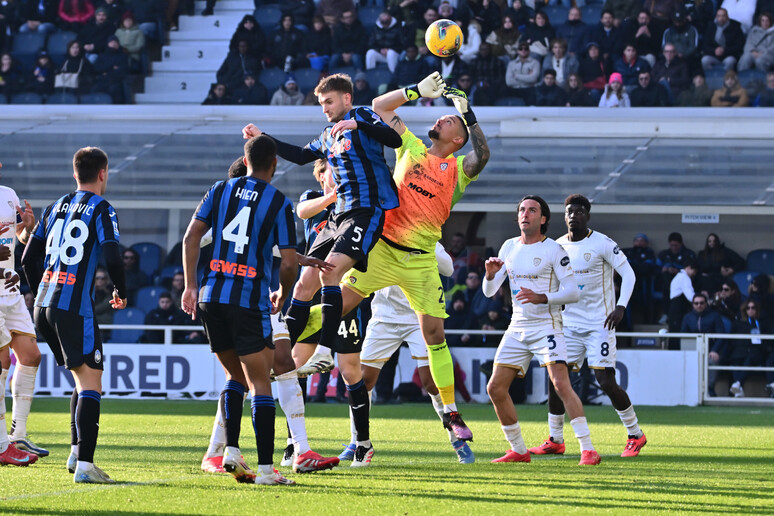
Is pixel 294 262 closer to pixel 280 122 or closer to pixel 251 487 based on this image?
pixel 251 487

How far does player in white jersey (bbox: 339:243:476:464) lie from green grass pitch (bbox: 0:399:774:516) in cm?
53

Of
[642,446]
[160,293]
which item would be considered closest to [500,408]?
[642,446]

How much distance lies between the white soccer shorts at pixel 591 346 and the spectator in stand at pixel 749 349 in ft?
21.9

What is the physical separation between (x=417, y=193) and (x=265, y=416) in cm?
235

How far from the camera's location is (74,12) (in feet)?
73.8

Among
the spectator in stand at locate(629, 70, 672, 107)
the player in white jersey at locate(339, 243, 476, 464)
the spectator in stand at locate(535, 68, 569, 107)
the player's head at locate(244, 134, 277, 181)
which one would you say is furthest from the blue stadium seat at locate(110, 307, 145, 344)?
the player's head at locate(244, 134, 277, 181)

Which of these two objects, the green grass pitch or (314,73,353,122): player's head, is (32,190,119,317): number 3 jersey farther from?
(314,73,353,122): player's head

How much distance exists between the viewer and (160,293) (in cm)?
1733

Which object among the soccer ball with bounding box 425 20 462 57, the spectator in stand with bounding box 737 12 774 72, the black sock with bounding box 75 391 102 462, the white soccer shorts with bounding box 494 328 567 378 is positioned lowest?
the black sock with bounding box 75 391 102 462

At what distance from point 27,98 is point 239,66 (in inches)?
158

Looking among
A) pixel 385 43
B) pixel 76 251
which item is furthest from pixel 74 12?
pixel 76 251

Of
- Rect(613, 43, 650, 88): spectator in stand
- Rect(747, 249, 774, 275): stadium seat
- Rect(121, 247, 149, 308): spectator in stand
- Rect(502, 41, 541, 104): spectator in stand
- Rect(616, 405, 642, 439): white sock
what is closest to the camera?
Rect(616, 405, 642, 439): white sock

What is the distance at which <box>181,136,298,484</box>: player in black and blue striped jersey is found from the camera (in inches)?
239

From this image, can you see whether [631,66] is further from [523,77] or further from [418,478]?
[418,478]
